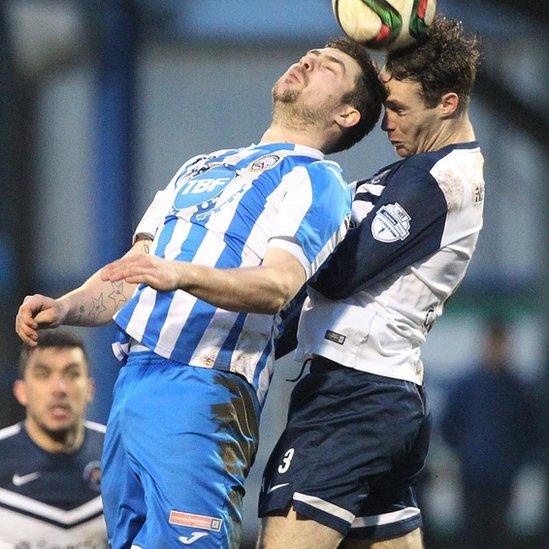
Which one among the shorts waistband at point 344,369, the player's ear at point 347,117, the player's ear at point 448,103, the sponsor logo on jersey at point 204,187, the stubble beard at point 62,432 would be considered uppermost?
the player's ear at point 448,103

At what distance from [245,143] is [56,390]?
1830mm

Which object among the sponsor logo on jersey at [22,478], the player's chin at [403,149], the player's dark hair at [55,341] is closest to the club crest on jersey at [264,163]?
the player's chin at [403,149]

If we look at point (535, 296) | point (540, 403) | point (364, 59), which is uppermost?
point (364, 59)

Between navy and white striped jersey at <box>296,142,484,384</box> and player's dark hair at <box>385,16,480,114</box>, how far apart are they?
195 mm

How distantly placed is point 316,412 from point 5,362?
2.67 meters

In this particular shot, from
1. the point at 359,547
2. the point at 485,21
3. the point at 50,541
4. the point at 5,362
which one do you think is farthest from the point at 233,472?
the point at 485,21

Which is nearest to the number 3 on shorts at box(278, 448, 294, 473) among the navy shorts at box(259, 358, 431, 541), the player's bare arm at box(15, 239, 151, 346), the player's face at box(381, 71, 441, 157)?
the navy shorts at box(259, 358, 431, 541)

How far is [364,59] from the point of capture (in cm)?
346

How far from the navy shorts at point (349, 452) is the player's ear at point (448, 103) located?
780 millimetres

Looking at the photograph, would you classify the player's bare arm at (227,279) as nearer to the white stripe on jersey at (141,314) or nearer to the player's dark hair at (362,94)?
the white stripe on jersey at (141,314)

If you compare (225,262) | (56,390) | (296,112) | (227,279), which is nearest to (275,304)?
(227,279)

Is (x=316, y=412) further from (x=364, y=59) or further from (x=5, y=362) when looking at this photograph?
(x=5, y=362)

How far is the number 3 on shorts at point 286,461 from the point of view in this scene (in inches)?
126

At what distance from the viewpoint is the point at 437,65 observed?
3.42m
